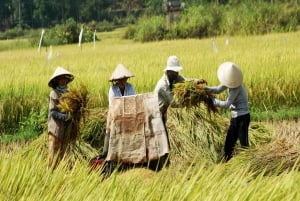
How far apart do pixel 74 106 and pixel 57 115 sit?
183 mm

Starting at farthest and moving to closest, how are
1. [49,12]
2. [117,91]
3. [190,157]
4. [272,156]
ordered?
1. [49,12]
2. [190,157]
3. [117,91]
4. [272,156]

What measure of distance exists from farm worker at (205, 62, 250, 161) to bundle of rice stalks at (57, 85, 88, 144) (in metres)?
1.18

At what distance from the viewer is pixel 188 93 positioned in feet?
18.4

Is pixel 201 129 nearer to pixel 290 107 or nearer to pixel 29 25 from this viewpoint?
pixel 290 107

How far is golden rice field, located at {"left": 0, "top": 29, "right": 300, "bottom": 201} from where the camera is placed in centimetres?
293

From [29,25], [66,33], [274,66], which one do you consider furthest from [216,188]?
[29,25]

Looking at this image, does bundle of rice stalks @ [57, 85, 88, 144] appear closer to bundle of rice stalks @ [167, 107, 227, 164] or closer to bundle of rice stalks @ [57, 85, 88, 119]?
bundle of rice stalks @ [57, 85, 88, 119]

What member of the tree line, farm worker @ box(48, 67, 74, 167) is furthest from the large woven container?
the tree line

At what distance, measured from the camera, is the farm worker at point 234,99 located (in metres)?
5.50

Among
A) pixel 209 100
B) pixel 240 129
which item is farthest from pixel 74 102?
pixel 240 129

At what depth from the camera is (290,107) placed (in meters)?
9.20

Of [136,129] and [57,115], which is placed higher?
[57,115]

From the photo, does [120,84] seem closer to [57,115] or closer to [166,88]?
[166,88]

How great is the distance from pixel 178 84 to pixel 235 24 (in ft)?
67.2
